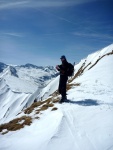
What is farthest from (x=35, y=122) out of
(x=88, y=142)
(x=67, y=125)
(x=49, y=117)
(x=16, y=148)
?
(x=88, y=142)

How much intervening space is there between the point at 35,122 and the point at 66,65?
544 centimetres

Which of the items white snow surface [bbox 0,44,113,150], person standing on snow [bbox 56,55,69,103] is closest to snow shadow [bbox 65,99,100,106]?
white snow surface [bbox 0,44,113,150]

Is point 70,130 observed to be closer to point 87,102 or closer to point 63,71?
point 87,102

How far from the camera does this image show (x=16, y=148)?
975 centimetres

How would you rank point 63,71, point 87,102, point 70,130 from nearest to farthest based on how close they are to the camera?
point 70,130 → point 87,102 → point 63,71

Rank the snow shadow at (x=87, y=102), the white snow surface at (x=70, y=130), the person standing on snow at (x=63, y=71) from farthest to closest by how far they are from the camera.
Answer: the person standing on snow at (x=63, y=71) < the snow shadow at (x=87, y=102) < the white snow surface at (x=70, y=130)

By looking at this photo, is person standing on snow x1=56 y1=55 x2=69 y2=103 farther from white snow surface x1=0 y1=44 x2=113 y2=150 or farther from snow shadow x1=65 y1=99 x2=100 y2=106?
white snow surface x1=0 y1=44 x2=113 y2=150

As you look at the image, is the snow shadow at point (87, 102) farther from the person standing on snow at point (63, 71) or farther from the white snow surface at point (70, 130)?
the person standing on snow at point (63, 71)

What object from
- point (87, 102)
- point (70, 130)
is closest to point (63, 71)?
point (87, 102)

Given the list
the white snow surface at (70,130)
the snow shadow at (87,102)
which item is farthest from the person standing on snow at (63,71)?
the white snow surface at (70,130)

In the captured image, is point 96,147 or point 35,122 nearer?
point 96,147

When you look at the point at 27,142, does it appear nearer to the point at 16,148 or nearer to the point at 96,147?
the point at 16,148

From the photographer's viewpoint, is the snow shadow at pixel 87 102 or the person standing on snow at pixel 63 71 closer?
the snow shadow at pixel 87 102

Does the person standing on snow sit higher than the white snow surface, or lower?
higher
